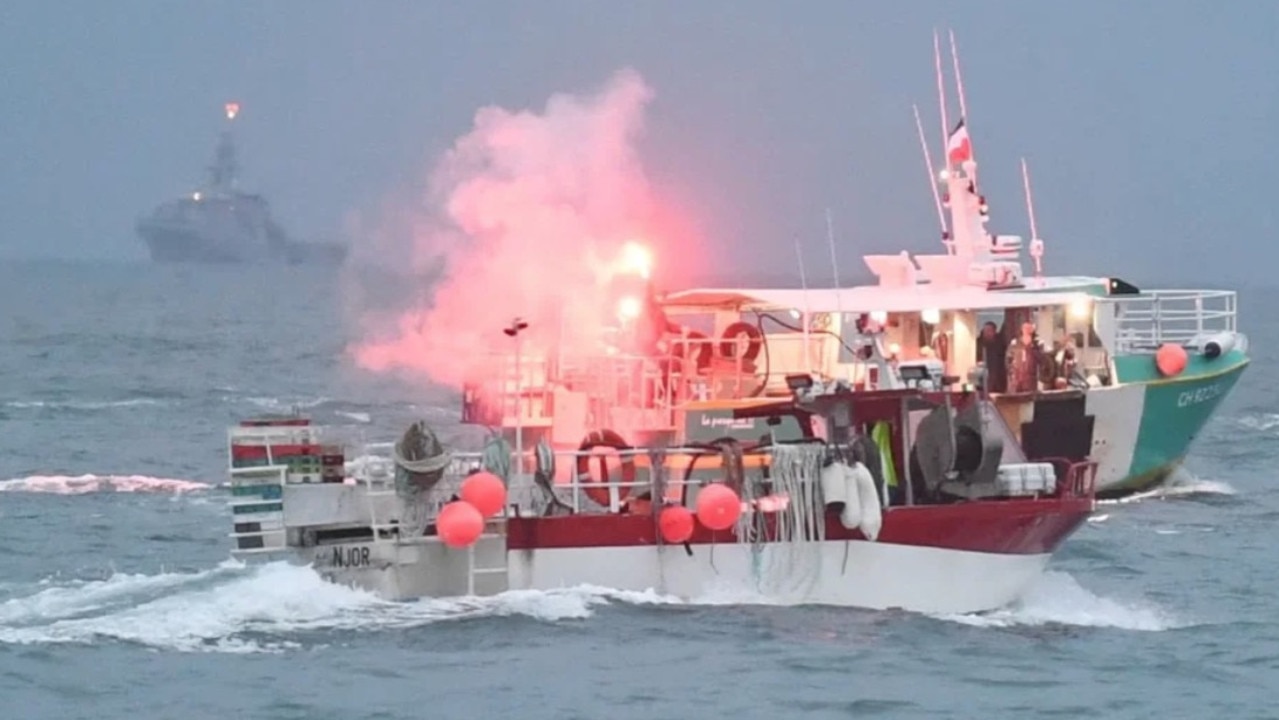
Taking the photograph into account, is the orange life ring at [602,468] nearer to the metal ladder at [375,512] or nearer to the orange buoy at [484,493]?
the orange buoy at [484,493]

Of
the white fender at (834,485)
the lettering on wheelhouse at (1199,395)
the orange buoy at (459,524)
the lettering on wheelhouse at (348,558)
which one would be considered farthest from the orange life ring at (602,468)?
the lettering on wheelhouse at (1199,395)

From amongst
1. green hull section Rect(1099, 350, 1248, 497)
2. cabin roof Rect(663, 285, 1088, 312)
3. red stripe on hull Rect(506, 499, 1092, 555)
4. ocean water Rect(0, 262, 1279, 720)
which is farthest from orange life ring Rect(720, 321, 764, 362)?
green hull section Rect(1099, 350, 1248, 497)

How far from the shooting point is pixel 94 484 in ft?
136

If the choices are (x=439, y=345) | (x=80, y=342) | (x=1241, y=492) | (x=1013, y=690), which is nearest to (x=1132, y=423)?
(x=1241, y=492)

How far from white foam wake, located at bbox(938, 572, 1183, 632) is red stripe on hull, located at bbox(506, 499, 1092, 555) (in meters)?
0.85

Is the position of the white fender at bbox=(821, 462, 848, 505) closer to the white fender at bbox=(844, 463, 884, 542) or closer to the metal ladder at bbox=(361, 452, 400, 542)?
the white fender at bbox=(844, 463, 884, 542)

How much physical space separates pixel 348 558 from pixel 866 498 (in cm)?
496

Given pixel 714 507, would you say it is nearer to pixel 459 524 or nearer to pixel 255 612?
pixel 459 524

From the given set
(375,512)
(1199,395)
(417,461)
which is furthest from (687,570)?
(1199,395)

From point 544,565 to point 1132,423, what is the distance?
1555 cm

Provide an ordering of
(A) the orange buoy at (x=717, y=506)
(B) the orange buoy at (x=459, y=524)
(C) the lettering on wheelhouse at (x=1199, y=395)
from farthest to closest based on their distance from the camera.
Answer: (C) the lettering on wheelhouse at (x=1199, y=395) → (A) the orange buoy at (x=717, y=506) → (B) the orange buoy at (x=459, y=524)

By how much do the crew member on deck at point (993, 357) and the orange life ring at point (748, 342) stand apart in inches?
204

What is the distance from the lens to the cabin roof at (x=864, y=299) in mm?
32156

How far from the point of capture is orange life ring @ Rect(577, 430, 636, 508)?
26781 mm
